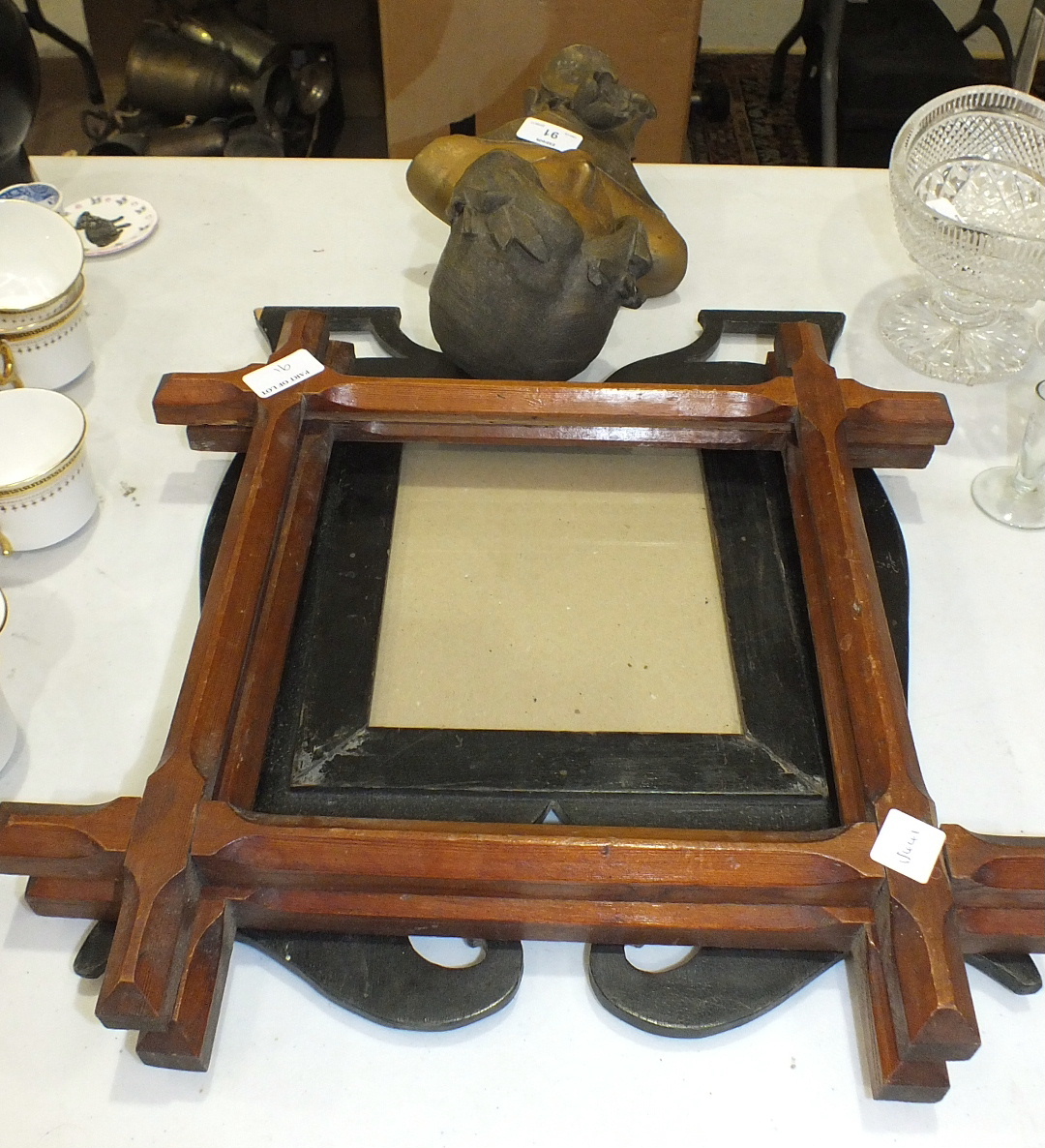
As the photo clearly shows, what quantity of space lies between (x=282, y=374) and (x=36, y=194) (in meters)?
0.42

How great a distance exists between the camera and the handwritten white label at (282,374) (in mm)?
750

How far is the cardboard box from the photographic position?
47.4 inches

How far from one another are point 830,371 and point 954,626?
0.63ft

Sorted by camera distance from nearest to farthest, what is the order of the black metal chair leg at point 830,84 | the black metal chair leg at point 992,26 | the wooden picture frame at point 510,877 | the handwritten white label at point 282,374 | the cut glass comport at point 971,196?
the wooden picture frame at point 510,877
the handwritten white label at point 282,374
the cut glass comport at point 971,196
the black metal chair leg at point 830,84
the black metal chair leg at point 992,26

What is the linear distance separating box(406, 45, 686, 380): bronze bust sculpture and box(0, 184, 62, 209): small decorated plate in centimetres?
37

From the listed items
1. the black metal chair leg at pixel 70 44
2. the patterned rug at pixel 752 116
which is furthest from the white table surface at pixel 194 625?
the black metal chair leg at pixel 70 44

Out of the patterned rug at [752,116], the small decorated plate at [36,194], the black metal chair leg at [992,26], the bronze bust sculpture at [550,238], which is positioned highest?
the bronze bust sculpture at [550,238]

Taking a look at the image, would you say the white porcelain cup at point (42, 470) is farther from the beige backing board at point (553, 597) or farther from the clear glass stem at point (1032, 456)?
the clear glass stem at point (1032, 456)

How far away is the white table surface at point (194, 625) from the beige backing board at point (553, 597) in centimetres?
14

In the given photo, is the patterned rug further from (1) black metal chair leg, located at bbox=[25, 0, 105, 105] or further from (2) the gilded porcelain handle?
(2) the gilded porcelain handle

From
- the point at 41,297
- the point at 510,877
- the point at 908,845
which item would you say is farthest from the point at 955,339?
the point at 41,297

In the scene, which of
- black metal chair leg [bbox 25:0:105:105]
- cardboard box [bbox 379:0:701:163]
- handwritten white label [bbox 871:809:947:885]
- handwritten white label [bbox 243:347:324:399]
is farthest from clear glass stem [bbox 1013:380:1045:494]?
black metal chair leg [bbox 25:0:105:105]

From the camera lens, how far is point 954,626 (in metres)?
0.73

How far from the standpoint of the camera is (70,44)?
68.9 inches
